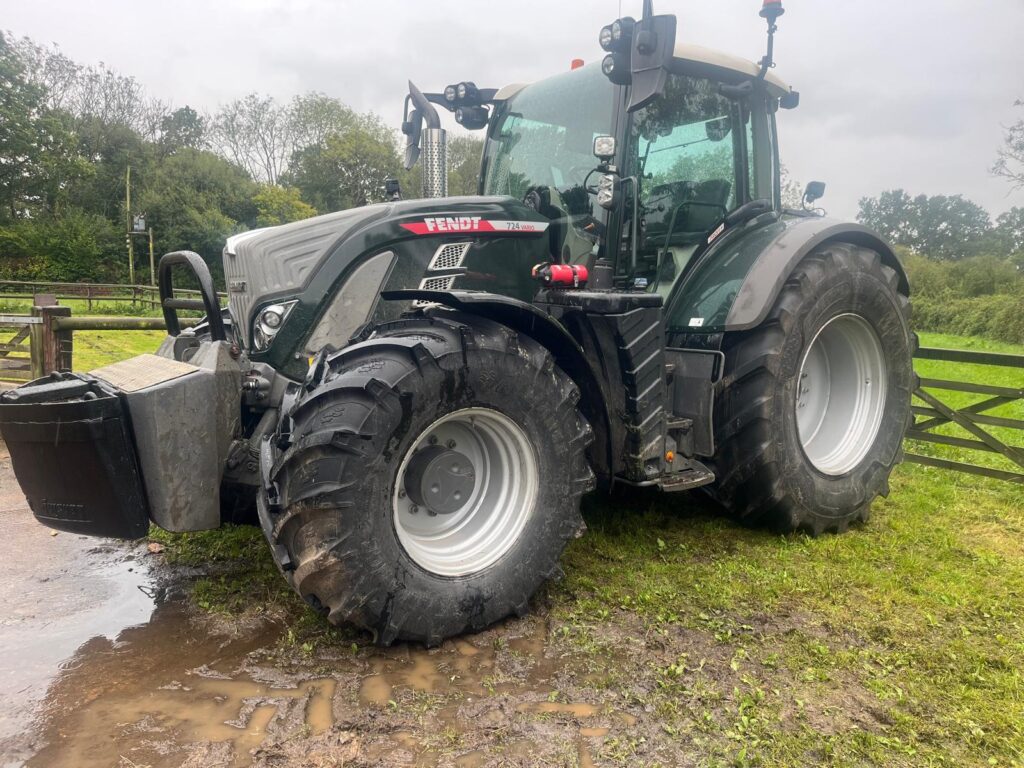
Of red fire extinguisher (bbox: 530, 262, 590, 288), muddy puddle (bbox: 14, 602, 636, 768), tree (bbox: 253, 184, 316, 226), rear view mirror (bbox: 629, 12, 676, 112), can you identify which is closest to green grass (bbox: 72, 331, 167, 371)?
muddy puddle (bbox: 14, 602, 636, 768)

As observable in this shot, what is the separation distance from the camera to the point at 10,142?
32750mm

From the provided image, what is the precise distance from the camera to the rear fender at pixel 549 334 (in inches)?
116

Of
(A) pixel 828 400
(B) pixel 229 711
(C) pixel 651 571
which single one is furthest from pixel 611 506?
(B) pixel 229 711

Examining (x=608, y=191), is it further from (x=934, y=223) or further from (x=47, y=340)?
(x=934, y=223)

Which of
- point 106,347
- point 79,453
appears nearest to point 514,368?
point 79,453

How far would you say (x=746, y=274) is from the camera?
153 inches

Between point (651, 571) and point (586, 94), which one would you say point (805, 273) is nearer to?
point (586, 94)

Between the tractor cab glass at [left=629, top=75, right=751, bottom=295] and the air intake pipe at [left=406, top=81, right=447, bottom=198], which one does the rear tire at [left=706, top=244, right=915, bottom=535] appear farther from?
the air intake pipe at [left=406, top=81, right=447, bottom=198]

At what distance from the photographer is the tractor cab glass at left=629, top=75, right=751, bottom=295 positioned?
13.1 feet

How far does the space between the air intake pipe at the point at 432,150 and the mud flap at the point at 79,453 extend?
6.15 ft

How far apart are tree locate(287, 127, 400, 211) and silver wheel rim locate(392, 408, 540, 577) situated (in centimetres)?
3243

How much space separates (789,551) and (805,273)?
151 centimetres

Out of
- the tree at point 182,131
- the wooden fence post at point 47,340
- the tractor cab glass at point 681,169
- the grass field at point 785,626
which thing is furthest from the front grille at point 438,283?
the tree at point 182,131

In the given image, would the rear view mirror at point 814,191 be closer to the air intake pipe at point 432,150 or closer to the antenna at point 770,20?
the antenna at point 770,20
